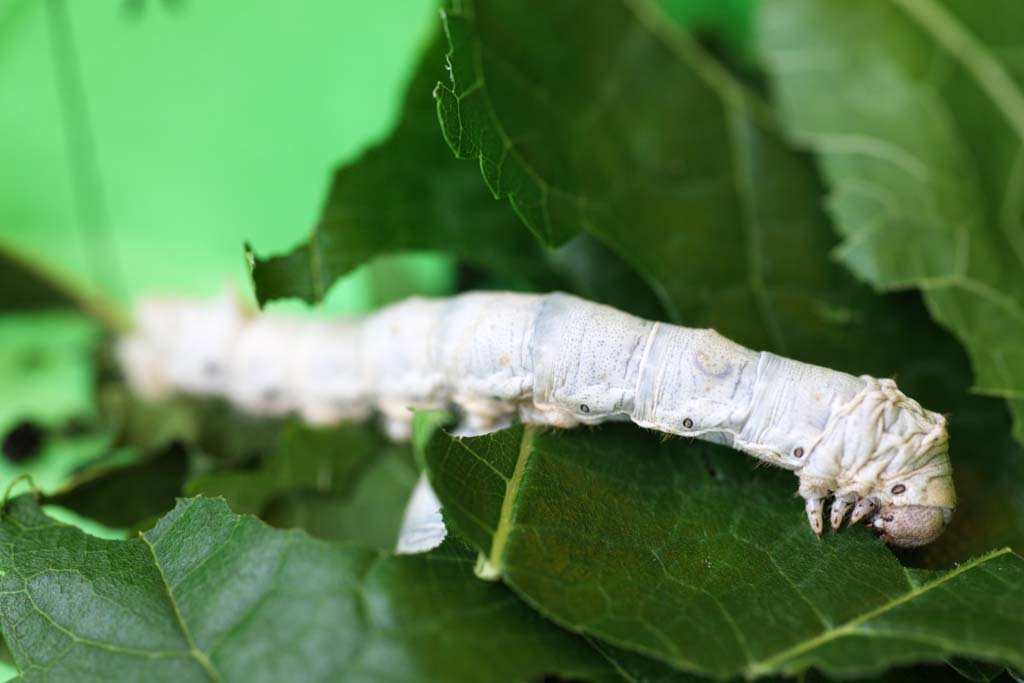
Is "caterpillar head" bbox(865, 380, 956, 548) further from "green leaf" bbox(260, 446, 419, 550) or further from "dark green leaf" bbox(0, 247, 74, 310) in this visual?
"dark green leaf" bbox(0, 247, 74, 310)

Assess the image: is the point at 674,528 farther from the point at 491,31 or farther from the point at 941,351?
the point at 491,31

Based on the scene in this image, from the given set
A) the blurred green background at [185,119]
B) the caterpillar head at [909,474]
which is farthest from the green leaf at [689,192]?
the blurred green background at [185,119]

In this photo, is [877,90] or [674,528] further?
[877,90]

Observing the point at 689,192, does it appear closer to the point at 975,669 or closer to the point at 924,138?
the point at 924,138

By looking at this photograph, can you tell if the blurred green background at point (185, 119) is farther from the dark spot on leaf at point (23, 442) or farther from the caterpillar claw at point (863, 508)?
the caterpillar claw at point (863, 508)

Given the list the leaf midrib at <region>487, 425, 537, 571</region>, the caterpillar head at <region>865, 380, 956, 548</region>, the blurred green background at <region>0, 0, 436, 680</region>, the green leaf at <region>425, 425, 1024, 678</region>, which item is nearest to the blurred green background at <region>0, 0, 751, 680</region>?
the blurred green background at <region>0, 0, 436, 680</region>

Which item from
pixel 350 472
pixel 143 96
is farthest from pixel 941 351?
pixel 143 96

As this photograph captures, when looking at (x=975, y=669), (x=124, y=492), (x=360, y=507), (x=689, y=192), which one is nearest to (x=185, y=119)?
(x=124, y=492)
